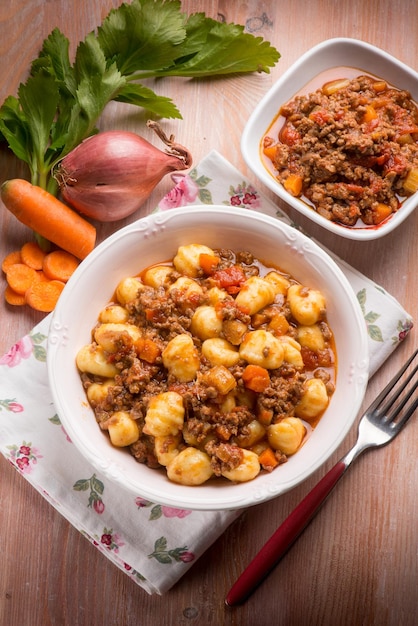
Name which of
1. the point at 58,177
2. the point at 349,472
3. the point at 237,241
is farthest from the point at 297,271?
the point at 58,177

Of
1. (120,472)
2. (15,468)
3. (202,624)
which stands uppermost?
(120,472)

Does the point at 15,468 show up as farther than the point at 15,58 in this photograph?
No

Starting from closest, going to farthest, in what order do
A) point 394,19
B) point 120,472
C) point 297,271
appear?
point 120,472 < point 297,271 < point 394,19

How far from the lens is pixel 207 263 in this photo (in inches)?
110

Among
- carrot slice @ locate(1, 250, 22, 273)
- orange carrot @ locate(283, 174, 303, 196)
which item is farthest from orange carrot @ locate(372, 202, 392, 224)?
carrot slice @ locate(1, 250, 22, 273)

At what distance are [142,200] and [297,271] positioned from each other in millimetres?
898

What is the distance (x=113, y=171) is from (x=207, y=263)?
2.34 ft

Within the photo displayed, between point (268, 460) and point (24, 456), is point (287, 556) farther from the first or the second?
point (24, 456)

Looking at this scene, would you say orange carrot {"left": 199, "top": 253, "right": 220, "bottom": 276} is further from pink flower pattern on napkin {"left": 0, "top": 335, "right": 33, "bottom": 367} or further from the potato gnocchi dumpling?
pink flower pattern on napkin {"left": 0, "top": 335, "right": 33, "bottom": 367}

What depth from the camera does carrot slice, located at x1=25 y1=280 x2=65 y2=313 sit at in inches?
124

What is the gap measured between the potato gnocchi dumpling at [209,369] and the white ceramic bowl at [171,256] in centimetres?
5

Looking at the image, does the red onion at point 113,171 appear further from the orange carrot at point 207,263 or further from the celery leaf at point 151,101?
the orange carrot at point 207,263

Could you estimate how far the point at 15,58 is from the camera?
3395 mm

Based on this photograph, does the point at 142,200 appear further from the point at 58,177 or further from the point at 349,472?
the point at 349,472
